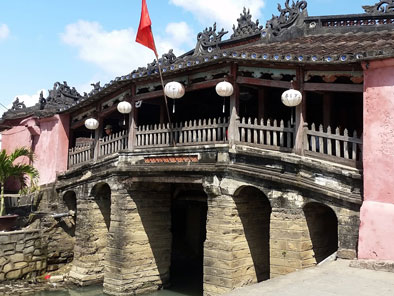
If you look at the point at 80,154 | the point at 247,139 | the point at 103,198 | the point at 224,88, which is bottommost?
the point at 103,198

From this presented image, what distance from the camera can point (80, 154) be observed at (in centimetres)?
1553

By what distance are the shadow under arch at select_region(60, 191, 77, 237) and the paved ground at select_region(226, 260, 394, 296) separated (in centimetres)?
1052

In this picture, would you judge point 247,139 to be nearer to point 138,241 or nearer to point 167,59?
point 167,59

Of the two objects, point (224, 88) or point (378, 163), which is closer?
point (378, 163)

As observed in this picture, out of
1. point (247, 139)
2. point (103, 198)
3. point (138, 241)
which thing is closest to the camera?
point (247, 139)

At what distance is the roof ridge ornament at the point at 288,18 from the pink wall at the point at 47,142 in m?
9.02

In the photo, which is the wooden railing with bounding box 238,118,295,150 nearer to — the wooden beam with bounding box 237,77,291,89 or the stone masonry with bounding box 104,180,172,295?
the wooden beam with bounding box 237,77,291,89

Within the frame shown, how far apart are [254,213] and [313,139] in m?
2.58

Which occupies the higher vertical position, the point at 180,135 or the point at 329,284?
the point at 180,135

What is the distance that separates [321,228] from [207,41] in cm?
885

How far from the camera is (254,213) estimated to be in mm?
10031

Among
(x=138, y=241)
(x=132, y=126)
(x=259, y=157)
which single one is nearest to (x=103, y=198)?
(x=138, y=241)

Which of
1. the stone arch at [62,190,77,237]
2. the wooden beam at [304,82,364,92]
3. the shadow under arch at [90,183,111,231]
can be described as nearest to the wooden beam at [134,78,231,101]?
the wooden beam at [304,82,364,92]

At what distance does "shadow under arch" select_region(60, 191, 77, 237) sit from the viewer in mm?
14875
